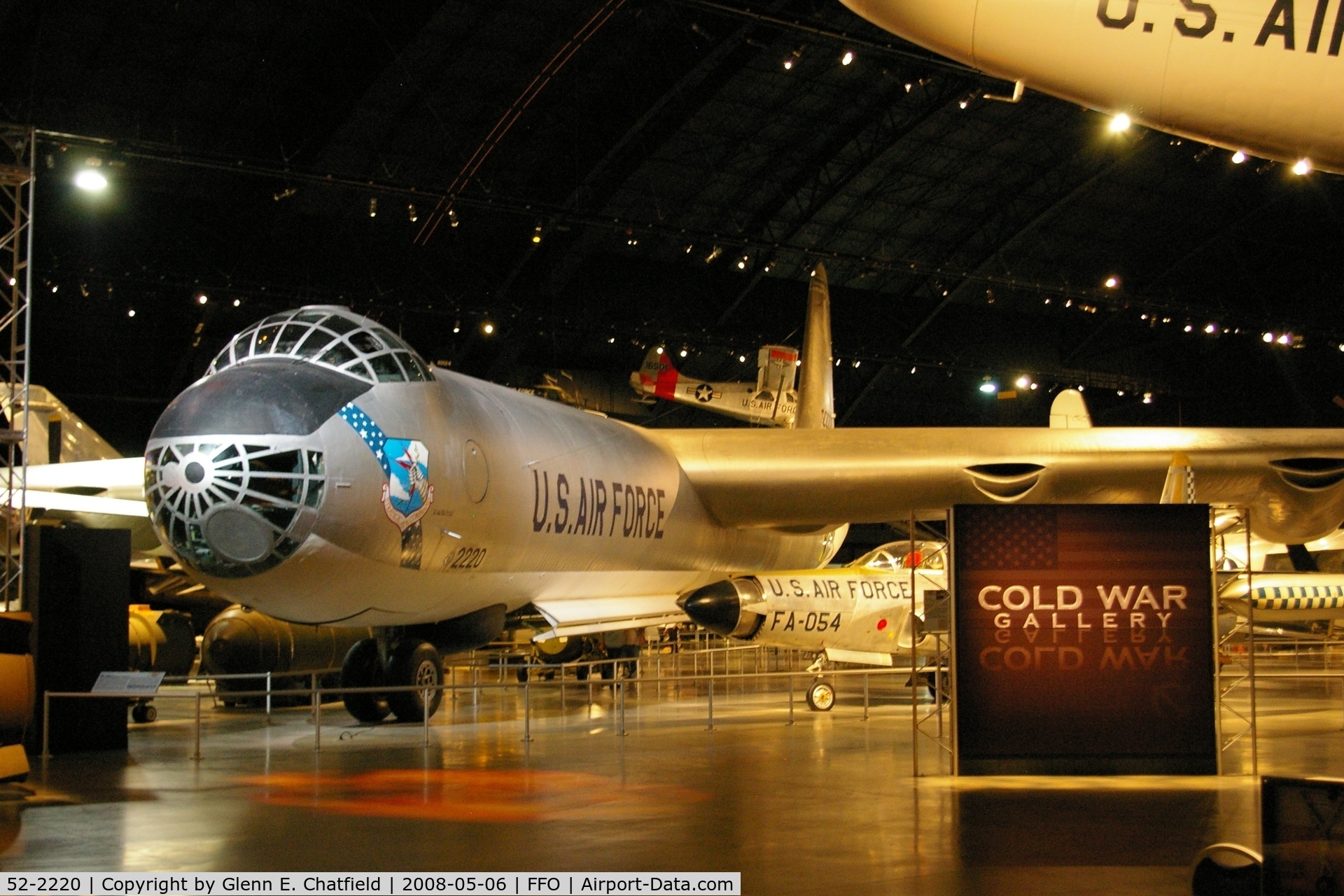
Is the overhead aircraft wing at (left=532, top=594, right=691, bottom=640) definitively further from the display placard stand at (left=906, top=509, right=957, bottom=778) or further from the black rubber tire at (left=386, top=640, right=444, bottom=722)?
the display placard stand at (left=906, top=509, right=957, bottom=778)

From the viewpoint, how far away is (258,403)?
1076 cm

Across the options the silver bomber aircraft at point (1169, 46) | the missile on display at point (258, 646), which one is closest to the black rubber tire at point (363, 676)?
the missile on display at point (258, 646)

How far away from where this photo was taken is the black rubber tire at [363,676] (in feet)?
47.4

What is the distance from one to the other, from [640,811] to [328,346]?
18.9 feet

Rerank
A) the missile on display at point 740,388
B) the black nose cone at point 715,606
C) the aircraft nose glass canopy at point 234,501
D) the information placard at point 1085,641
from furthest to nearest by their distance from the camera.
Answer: the missile on display at point 740,388 → the black nose cone at point 715,606 → the aircraft nose glass canopy at point 234,501 → the information placard at point 1085,641

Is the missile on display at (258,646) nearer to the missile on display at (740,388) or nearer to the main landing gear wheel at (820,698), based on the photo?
the main landing gear wheel at (820,698)

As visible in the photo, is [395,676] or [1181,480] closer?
[1181,480]

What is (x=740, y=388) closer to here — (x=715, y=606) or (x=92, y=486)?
(x=715, y=606)

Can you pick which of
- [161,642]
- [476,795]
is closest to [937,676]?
[476,795]

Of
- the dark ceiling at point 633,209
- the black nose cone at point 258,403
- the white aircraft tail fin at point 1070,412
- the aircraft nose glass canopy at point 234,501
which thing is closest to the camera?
the aircraft nose glass canopy at point 234,501

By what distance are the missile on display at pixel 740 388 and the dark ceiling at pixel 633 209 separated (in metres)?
1.35

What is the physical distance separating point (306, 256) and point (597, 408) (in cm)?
1253

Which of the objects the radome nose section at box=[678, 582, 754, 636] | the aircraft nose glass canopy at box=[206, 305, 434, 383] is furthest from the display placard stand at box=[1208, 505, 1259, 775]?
the aircraft nose glass canopy at box=[206, 305, 434, 383]

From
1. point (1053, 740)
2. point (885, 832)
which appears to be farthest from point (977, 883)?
point (1053, 740)
